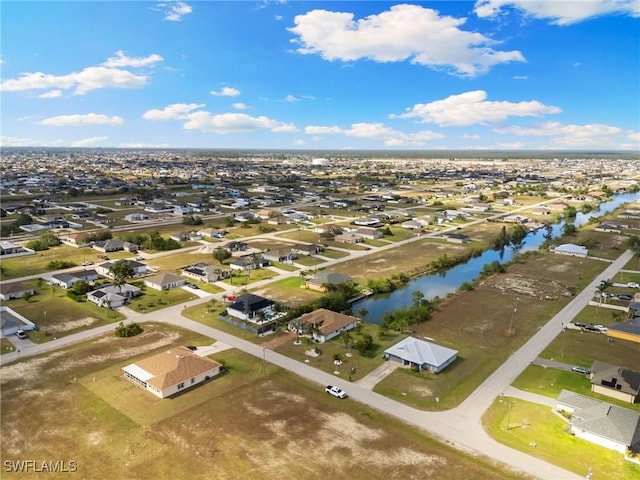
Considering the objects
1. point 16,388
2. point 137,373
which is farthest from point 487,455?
point 16,388


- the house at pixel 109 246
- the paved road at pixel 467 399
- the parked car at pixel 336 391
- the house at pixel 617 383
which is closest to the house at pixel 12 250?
the house at pixel 109 246

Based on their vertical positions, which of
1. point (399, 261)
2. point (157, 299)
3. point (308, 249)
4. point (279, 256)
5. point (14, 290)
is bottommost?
point (157, 299)

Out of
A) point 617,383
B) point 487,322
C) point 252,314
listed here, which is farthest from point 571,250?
point 252,314

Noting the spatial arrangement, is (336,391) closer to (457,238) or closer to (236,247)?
(236,247)

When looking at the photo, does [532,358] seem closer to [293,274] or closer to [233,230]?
[293,274]

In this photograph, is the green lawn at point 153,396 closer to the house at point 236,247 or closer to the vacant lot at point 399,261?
the vacant lot at point 399,261

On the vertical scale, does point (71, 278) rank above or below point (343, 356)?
above

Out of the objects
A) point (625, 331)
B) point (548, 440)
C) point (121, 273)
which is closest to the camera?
point (548, 440)
